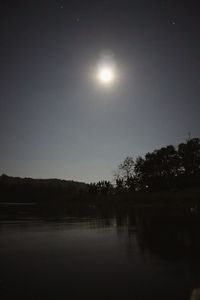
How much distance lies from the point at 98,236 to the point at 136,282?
12.4m

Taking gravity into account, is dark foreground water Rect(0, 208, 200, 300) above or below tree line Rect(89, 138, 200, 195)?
below

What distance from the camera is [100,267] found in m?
13.2

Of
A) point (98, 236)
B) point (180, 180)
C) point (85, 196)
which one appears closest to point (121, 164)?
point (85, 196)

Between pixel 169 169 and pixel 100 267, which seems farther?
pixel 169 169

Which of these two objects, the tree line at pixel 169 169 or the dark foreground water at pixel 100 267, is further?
the tree line at pixel 169 169

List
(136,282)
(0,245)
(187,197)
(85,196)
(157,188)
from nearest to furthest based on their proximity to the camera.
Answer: (136,282), (0,245), (187,197), (157,188), (85,196)

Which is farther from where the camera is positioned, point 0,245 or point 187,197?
point 187,197

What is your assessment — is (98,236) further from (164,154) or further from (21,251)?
(164,154)

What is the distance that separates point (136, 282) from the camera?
35.2ft

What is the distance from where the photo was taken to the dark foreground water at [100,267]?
970cm

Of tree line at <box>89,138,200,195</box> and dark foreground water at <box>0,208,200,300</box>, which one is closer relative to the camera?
dark foreground water at <box>0,208,200,300</box>

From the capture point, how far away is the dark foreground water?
9.70 meters

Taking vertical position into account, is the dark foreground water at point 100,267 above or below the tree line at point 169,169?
below

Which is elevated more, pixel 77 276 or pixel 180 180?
pixel 180 180
